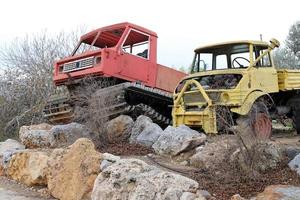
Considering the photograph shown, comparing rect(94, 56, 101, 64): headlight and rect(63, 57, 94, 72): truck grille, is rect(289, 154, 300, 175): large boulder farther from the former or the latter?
A: rect(63, 57, 94, 72): truck grille

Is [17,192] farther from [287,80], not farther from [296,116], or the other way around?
[296,116]

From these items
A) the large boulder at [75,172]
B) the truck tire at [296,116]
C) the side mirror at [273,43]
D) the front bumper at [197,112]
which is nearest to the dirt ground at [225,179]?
the large boulder at [75,172]

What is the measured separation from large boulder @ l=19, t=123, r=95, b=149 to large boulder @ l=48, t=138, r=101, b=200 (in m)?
1.93

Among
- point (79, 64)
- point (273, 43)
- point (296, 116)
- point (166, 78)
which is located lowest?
point (296, 116)

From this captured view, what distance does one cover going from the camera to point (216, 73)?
9766mm

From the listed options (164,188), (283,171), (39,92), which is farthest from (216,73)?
(39,92)

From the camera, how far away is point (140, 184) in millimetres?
5527

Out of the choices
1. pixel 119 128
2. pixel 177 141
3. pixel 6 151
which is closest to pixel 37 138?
pixel 6 151

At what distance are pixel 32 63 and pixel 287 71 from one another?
12544 millimetres

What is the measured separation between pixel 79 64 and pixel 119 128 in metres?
2.25

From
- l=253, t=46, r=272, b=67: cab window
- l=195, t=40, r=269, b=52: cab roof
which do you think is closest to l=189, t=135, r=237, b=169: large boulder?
l=253, t=46, r=272, b=67: cab window

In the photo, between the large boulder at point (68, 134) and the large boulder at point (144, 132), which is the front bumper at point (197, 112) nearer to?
the large boulder at point (144, 132)

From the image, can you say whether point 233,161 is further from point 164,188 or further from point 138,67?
point 138,67

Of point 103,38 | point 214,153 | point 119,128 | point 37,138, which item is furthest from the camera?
point 103,38
